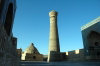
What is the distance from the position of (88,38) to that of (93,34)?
1.54m

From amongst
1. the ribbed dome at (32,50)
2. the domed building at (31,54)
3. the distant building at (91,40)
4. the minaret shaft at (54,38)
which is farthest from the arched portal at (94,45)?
the ribbed dome at (32,50)

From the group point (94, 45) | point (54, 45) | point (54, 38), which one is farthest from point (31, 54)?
point (94, 45)

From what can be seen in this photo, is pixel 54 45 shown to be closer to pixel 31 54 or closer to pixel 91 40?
pixel 31 54

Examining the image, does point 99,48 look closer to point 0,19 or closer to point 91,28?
point 91,28

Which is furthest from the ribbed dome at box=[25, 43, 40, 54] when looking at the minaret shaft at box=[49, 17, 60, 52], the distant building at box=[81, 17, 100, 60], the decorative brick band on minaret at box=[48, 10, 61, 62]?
the distant building at box=[81, 17, 100, 60]

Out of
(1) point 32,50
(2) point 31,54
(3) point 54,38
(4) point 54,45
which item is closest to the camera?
(4) point 54,45

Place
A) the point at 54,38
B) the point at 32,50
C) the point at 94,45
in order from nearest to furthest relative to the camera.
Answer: the point at 94,45 → the point at 54,38 → the point at 32,50

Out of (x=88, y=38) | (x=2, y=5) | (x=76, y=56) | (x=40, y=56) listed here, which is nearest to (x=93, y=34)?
(x=88, y=38)

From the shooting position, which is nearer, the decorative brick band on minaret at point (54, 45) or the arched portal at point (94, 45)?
the arched portal at point (94, 45)

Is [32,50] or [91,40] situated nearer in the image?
[91,40]

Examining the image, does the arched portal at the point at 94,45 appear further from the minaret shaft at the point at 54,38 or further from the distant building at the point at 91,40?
the minaret shaft at the point at 54,38

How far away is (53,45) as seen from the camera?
28.9m

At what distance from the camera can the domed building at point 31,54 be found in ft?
104

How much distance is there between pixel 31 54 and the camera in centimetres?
3256
